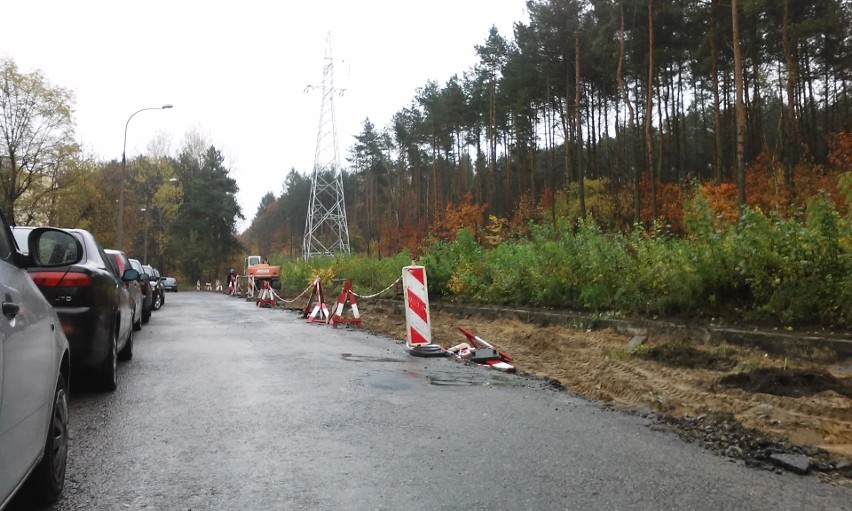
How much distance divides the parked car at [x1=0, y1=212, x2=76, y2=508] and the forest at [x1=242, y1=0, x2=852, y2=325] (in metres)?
8.42

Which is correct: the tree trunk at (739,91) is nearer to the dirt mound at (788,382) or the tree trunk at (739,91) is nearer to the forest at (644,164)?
the forest at (644,164)

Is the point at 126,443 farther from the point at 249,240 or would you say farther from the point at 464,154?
the point at 249,240

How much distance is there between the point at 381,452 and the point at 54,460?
2071 millimetres

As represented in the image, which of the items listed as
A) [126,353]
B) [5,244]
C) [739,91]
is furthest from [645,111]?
[5,244]

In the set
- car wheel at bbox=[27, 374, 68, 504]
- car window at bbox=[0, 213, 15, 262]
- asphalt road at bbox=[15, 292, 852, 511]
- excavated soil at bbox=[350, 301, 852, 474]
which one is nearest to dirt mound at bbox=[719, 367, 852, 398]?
excavated soil at bbox=[350, 301, 852, 474]

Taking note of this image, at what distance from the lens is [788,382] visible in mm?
6668

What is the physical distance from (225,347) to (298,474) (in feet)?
24.6

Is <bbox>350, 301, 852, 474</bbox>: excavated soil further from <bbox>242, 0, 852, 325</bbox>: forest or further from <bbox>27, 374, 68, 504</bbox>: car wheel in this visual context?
<bbox>27, 374, 68, 504</bbox>: car wheel

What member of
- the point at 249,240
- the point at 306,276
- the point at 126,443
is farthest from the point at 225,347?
the point at 249,240

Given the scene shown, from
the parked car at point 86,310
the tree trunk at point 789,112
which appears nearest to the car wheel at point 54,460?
the parked car at point 86,310

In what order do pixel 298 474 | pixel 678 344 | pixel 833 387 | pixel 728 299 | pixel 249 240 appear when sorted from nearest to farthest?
pixel 298 474 < pixel 833 387 < pixel 678 344 < pixel 728 299 < pixel 249 240

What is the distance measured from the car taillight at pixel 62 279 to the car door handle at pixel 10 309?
12.2 ft

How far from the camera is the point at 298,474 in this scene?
13.7 ft

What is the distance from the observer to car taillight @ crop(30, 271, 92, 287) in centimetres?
625
